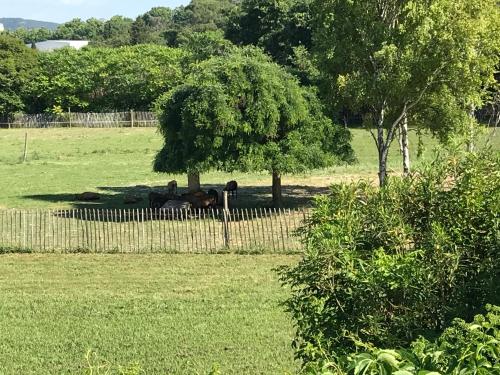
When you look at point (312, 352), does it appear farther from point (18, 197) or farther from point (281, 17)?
point (281, 17)

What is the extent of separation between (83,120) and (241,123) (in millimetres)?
46032

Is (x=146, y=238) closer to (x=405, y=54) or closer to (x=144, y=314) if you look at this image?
(x=144, y=314)

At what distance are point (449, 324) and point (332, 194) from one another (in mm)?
1800

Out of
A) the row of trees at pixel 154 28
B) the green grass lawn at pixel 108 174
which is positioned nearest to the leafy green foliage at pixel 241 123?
the green grass lawn at pixel 108 174

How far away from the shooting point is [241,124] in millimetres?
20875

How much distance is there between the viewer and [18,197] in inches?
1034

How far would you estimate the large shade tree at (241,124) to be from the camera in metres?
20.8

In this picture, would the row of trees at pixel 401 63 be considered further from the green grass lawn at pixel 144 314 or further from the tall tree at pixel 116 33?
the tall tree at pixel 116 33

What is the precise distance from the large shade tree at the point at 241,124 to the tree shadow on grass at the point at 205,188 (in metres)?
2.33

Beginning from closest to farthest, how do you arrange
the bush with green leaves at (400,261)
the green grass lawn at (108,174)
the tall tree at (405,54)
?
the bush with green leaves at (400,261) → the tall tree at (405,54) → the green grass lawn at (108,174)

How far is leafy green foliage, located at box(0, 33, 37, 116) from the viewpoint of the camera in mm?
66250

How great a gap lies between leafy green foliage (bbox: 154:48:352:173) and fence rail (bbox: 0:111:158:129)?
3995 cm

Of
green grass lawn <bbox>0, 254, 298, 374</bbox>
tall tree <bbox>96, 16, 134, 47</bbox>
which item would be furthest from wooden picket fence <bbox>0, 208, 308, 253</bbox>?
tall tree <bbox>96, 16, 134, 47</bbox>

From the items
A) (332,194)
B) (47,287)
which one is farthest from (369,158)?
(332,194)
